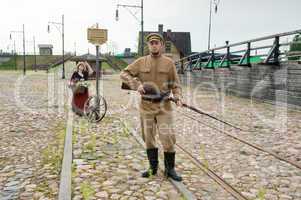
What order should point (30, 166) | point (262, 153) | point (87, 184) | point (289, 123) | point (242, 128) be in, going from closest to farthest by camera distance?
point (87, 184)
point (30, 166)
point (262, 153)
point (242, 128)
point (289, 123)

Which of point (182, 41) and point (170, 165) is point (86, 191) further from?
point (182, 41)

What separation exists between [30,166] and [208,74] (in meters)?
17.5

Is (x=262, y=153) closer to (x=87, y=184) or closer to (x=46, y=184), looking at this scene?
(x=87, y=184)

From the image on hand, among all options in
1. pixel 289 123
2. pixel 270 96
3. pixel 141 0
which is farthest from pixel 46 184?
pixel 141 0

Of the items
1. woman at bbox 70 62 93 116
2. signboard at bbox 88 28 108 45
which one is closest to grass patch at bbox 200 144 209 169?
signboard at bbox 88 28 108 45

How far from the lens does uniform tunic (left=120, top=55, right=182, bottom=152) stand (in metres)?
5.05

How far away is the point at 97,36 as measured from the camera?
34.6 feet

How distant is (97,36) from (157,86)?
6.01m

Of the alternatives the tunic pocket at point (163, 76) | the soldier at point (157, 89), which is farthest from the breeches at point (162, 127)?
the tunic pocket at point (163, 76)

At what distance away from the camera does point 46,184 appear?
4914 millimetres

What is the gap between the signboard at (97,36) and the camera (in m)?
10.4

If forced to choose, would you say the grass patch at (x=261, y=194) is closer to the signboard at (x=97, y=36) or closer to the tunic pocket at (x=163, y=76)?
the tunic pocket at (x=163, y=76)

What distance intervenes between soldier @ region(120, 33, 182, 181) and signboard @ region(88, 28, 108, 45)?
563 centimetres

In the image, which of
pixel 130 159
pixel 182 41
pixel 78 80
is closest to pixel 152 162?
pixel 130 159
